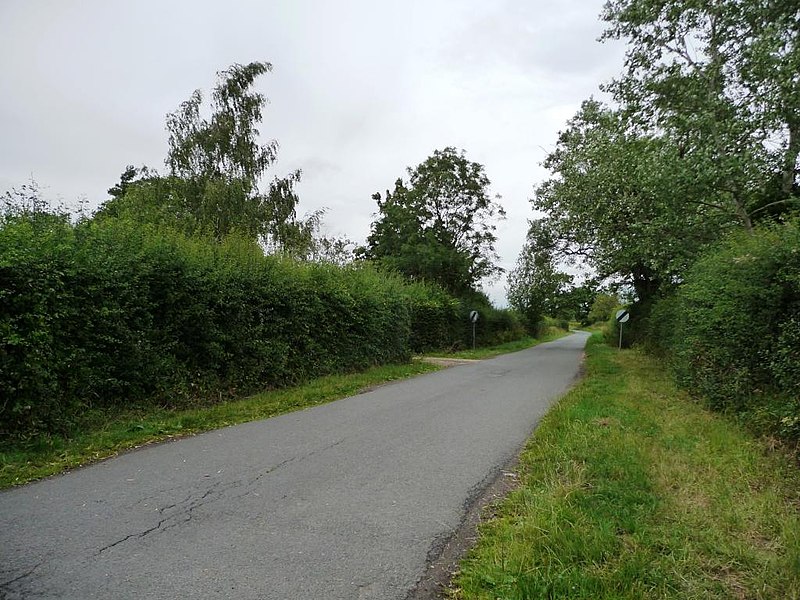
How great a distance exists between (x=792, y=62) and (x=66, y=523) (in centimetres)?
1364

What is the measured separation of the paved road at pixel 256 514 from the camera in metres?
2.90

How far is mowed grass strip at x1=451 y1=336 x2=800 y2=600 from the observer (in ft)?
9.11

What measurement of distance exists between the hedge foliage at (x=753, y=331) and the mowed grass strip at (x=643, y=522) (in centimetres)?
67

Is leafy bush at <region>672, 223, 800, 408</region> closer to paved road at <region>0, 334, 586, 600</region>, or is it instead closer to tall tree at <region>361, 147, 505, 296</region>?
paved road at <region>0, 334, 586, 600</region>

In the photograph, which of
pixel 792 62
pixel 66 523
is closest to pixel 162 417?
pixel 66 523

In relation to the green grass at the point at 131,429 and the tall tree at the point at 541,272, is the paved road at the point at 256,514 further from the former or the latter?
the tall tree at the point at 541,272

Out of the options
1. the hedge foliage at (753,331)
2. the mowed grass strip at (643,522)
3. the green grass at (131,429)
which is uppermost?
the hedge foliage at (753,331)

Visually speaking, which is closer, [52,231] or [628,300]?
[52,231]

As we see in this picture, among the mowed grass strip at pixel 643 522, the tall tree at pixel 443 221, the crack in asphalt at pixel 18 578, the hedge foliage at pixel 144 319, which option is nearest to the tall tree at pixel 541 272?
the tall tree at pixel 443 221

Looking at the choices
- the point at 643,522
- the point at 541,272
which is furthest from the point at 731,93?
the point at 541,272

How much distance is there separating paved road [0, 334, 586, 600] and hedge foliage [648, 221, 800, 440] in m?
3.10

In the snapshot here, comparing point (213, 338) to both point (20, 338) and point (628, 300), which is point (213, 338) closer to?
point (20, 338)

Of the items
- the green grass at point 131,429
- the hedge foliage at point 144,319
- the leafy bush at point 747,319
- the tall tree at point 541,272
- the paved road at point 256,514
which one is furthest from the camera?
the tall tree at point 541,272

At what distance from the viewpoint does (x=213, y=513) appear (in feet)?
12.8
